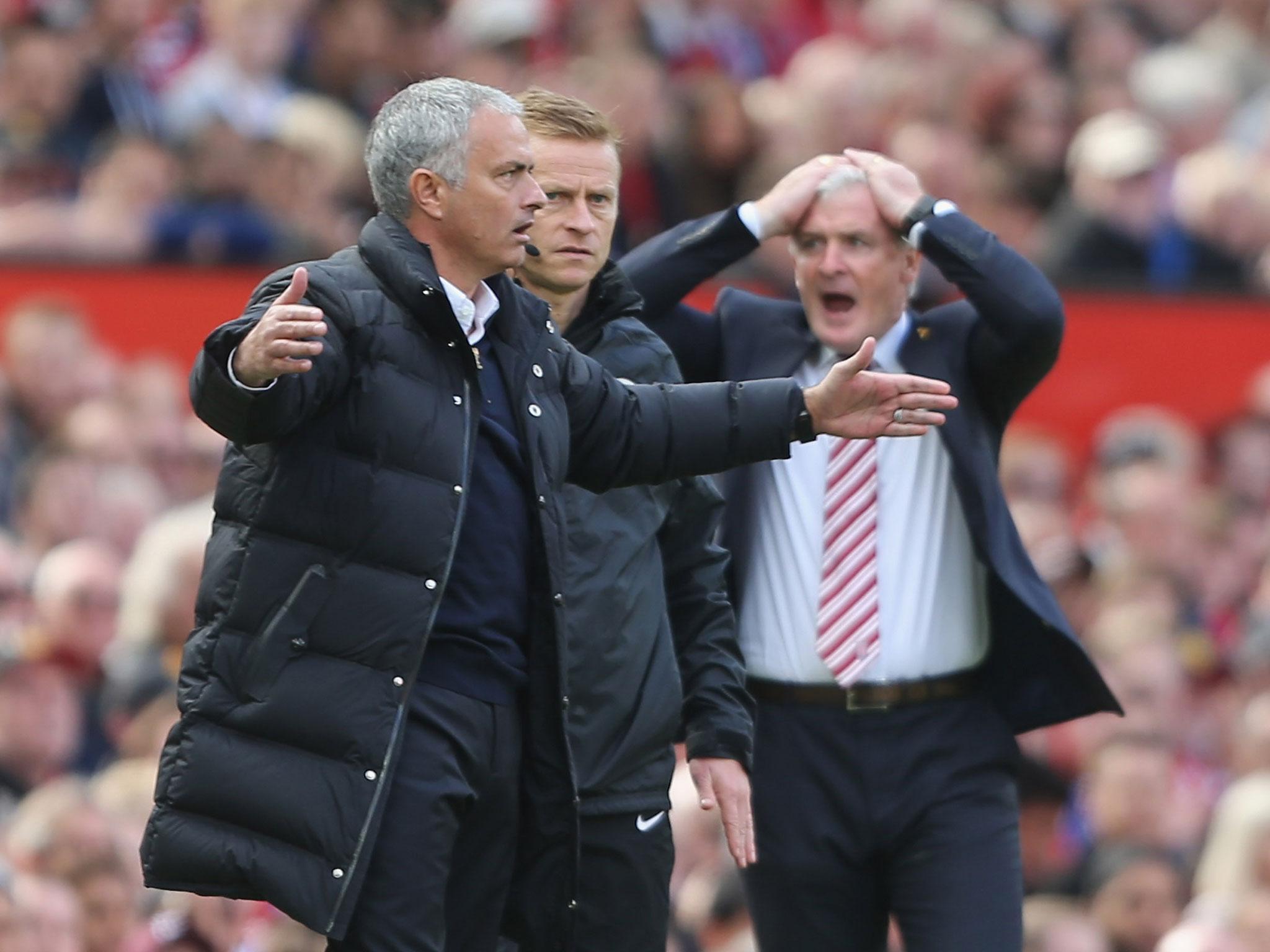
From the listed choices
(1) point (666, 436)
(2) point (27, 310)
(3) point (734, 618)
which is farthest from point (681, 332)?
(2) point (27, 310)

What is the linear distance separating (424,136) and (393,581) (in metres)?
0.79

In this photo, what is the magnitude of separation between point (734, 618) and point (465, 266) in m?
1.29

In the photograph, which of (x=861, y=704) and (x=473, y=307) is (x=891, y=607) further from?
(x=473, y=307)

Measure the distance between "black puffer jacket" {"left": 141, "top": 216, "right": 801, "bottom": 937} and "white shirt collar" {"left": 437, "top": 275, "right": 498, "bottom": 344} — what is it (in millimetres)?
58

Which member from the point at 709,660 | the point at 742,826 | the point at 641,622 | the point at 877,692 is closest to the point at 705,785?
the point at 742,826

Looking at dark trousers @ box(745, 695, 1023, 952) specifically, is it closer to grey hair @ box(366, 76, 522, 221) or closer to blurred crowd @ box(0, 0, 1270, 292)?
grey hair @ box(366, 76, 522, 221)

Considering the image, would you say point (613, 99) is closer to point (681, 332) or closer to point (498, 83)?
point (498, 83)

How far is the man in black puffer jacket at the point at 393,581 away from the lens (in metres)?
4.41

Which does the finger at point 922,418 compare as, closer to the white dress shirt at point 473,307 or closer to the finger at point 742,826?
the white dress shirt at point 473,307

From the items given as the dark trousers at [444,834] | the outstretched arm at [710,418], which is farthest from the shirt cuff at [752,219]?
the dark trousers at [444,834]

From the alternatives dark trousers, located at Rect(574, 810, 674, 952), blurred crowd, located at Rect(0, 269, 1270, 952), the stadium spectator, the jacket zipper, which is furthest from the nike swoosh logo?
the stadium spectator

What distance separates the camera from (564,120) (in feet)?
17.9

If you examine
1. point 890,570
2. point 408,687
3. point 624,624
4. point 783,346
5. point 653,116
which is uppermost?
point 653,116

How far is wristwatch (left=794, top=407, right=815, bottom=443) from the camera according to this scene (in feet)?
16.3
